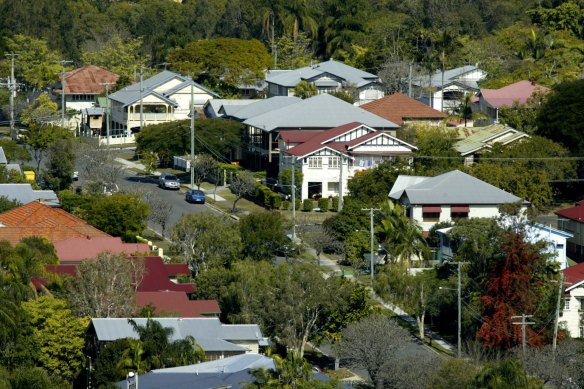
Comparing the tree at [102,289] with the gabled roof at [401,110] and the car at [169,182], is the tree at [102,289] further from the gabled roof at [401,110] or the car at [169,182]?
the gabled roof at [401,110]

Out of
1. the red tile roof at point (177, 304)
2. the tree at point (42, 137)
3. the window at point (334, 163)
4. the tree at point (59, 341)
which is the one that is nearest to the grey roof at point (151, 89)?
the tree at point (42, 137)

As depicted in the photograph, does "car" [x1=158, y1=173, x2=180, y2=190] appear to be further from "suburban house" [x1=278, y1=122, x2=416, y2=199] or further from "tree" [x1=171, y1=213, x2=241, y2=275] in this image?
"tree" [x1=171, y1=213, x2=241, y2=275]

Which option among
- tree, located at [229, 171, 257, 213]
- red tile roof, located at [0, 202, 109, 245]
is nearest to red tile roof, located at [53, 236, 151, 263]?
red tile roof, located at [0, 202, 109, 245]

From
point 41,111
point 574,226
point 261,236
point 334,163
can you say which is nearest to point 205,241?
point 261,236

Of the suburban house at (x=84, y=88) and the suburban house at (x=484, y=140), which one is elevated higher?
the suburban house at (x=84, y=88)

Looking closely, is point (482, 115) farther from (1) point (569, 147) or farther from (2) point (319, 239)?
(2) point (319, 239)

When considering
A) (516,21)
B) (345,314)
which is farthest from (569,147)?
(516,21)
